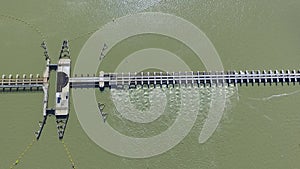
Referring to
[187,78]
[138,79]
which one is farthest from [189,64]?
[138,79]

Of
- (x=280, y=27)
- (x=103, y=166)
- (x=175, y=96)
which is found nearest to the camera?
(x=103, y=166)

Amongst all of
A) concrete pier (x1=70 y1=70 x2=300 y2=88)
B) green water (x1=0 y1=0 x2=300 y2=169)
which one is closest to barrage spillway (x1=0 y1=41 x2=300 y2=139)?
concrete pier (x1=70 y1=70 x2=300 y2=88)

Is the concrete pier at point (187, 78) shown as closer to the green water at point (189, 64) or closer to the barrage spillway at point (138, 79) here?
the barrage spillway at point (138, 79)

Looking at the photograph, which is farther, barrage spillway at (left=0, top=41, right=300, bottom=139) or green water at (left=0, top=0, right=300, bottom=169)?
barrage spillway at (left=0, top=41, right=300, bottom=139)

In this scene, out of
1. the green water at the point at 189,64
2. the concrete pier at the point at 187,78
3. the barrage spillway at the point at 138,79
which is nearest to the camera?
the green water at the point at 189,64

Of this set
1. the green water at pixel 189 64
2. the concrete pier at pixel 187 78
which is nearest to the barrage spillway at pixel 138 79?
the concrete pier at pixel 187 78

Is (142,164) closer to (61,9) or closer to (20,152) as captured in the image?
(20,152)

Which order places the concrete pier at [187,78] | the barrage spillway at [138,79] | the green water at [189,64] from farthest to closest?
the concrete pier at [187,78]
the barrage spillway at [138,79]
the green water at [189,64]

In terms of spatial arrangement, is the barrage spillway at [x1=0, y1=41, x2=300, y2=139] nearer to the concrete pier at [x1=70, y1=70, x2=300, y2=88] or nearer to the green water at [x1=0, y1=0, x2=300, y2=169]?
the concrete pier at [x1=70, y1=70, x2=300, y2=88]

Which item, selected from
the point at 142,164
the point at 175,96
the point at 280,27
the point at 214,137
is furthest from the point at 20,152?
the point at 280,27
